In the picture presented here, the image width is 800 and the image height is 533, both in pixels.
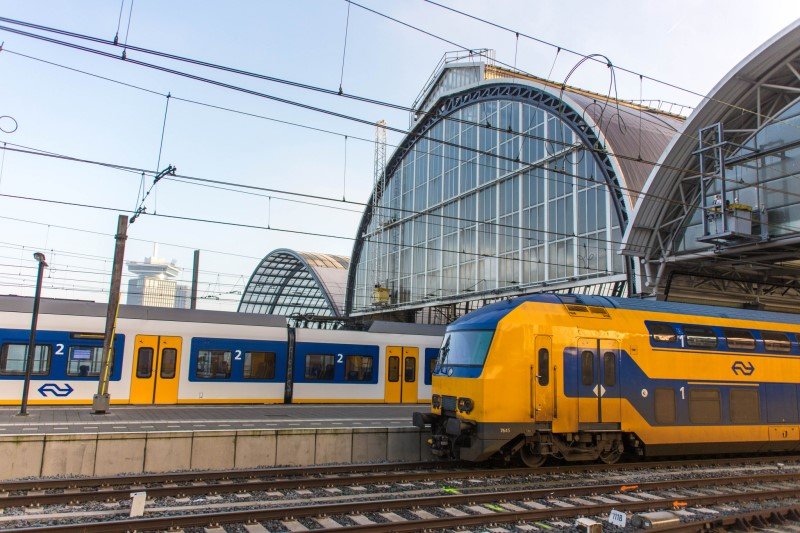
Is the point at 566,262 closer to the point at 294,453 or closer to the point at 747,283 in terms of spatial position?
the point at 747,283

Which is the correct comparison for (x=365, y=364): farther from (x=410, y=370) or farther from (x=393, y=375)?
(x=410, y=370)

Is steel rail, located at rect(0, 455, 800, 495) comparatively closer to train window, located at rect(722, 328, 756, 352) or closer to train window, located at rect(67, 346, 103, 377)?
train window, located at rect(722, 328, 756, 352)

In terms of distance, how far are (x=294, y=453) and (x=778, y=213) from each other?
20377 millimetres

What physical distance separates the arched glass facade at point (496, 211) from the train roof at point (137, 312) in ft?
24.0

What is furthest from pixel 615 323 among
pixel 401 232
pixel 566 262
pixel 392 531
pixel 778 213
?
pixel 401 232

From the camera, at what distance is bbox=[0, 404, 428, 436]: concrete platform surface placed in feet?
48.9

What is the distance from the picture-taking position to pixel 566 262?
108ft

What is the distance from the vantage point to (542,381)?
12.4 metres

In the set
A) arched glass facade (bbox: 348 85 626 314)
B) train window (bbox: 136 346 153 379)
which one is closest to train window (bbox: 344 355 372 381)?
arched glass facade (bbox: 348 85 626 314)

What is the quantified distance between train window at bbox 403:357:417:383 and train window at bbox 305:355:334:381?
11.9 ft

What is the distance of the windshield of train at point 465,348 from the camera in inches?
486

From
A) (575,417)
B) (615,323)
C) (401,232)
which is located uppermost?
(401,232)

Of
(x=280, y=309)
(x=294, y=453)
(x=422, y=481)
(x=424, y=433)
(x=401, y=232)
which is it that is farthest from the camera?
(x=280, y=309)

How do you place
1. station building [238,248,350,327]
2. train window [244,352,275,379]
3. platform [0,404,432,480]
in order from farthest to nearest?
station building [238,248,350,327] → train window [244,352,275,379] → platform [0,404,432,480]
